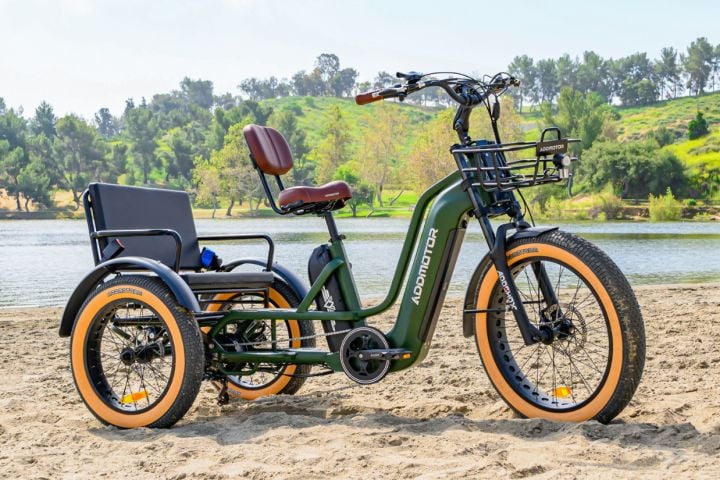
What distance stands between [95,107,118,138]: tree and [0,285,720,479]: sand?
178 metres

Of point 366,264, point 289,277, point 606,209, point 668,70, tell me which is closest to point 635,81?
point 668,70

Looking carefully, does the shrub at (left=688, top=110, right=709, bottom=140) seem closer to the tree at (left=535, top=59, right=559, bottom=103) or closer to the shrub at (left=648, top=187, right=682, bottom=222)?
the shrub at (left=648, top=187, right=682, bottom=222)

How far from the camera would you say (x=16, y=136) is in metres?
A: 119

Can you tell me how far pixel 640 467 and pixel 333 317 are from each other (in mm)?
1692

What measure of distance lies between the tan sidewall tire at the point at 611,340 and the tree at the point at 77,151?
107m

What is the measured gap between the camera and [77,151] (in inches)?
4368

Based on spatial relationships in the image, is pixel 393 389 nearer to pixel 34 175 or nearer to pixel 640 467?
pixel 640 467

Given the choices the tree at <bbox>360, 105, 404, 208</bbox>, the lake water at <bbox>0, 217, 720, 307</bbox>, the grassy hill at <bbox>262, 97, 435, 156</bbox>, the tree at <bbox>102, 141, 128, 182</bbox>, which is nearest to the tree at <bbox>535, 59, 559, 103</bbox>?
the grassy hill at <bbox>262, 97, 435, 156</bbox>

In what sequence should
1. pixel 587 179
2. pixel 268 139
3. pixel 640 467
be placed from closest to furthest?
pixel 640 467 < pixel 268 139 < pixel 587 179

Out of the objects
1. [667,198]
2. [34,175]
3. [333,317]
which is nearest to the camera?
[333,317]

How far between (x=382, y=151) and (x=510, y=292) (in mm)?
94563

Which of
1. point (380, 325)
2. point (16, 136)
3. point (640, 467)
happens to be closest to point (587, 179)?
point (380, 325)

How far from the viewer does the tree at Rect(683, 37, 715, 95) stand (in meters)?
149

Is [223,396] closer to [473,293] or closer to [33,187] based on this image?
[473,293]
